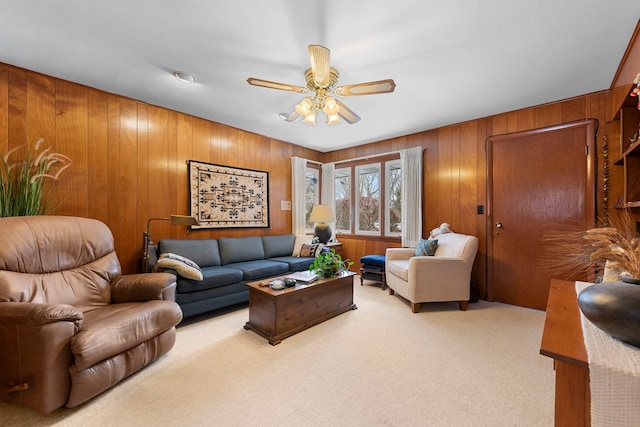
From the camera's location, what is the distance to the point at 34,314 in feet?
4.67

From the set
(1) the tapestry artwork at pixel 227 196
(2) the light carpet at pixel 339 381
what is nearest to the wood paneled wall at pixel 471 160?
(2) the light carpet at pixel 339 381

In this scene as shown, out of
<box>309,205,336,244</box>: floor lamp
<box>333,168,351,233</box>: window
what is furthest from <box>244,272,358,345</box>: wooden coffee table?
<box>333,168,351,233</box>: window

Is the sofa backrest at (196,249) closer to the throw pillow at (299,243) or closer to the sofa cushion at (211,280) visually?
the sofa cushion at (211,280)

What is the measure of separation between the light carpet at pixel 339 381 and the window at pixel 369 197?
2.18 metres

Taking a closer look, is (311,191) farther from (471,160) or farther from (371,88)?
(371,88)

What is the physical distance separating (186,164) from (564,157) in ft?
14.9

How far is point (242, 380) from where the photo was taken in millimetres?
1792

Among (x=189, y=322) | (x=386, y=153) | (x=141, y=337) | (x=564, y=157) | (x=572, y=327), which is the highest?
(x=386, y=153)

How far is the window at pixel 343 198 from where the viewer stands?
517 centimetres

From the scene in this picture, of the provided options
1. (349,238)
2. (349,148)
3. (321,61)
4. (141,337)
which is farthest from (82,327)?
(349,148)

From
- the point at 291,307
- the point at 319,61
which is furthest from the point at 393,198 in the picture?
the point at 319,61

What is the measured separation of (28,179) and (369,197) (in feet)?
14.1

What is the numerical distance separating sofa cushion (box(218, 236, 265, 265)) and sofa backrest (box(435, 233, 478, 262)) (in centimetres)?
250

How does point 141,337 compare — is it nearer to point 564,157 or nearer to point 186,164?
point 186,164
